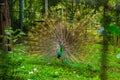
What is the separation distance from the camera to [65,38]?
7.43 m

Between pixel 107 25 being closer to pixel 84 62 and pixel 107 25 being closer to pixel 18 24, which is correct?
pixel 84 62

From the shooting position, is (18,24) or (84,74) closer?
(84,74)

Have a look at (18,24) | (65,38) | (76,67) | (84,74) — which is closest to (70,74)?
(84,74)

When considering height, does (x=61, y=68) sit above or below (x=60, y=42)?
below

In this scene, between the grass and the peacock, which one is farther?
the peacock

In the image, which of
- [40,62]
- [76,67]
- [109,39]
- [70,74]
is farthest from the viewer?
[40,62]

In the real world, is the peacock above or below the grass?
above

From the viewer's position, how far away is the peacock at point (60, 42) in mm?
7359

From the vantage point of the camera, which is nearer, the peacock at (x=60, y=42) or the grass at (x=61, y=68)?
the grass at (x=61, y=68)

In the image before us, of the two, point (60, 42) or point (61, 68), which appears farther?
point (60, 42)

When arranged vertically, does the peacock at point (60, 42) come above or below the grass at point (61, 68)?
above

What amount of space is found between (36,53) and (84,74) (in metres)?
1.49

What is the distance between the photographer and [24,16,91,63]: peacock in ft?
24.1

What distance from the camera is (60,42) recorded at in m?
7.44
